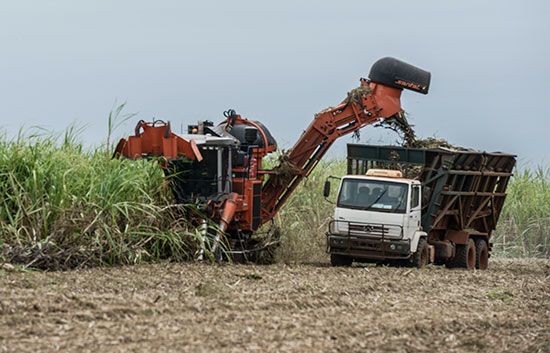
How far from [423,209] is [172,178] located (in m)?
5.27

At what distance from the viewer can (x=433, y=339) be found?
1307 cm

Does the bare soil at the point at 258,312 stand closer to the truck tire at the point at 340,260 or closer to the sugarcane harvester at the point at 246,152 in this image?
the sugarcane harvester at the point at 246,152

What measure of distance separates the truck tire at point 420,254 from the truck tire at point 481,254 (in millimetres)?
2721

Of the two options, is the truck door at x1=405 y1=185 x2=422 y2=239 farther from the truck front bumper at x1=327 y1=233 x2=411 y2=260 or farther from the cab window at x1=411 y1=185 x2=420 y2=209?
the truck front bumper at x1=327 y1=233 x2=411 y2=260

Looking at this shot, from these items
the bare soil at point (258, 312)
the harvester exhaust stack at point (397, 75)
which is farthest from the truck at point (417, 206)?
the bare soil at point (258, 312)

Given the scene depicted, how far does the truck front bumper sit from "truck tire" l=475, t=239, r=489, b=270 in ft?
11.4

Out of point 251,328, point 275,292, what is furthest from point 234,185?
point 251,328

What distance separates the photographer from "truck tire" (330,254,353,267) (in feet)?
77.6

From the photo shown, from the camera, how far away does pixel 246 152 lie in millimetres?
23203

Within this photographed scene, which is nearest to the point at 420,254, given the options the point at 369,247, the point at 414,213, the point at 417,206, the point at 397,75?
the point at 414,213

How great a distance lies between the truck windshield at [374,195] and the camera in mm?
23094

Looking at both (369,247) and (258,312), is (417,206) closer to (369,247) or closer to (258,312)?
(369,247)

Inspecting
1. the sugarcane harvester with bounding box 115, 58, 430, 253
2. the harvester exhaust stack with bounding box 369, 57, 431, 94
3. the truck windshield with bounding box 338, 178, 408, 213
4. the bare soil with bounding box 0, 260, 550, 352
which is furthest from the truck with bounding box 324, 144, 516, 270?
the bare soil with bounding box 0, 260, 550, 352

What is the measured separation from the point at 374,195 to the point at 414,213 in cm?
83
